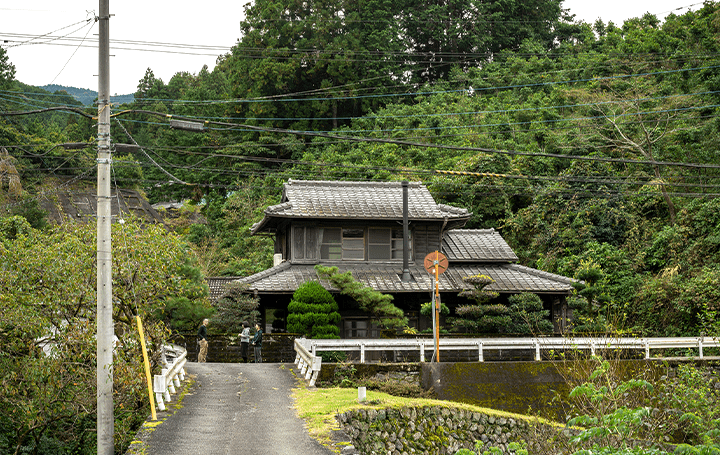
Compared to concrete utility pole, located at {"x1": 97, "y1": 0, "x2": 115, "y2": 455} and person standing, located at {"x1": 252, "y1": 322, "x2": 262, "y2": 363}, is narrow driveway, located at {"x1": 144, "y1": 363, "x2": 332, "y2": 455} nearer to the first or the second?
concrete utility pole, located at {"x1": 97, "y1": 0, "x2": 115, "y2": 455}

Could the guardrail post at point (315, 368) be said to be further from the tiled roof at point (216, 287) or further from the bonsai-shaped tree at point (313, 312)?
the tiled roof at point (216, 287)

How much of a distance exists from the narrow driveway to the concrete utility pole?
920mm

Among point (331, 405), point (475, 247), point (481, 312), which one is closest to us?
point (331, 405)

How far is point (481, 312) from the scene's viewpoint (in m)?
24.6

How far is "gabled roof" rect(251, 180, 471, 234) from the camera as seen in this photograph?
28.0 metres

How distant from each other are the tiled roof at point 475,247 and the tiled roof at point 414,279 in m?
0.46

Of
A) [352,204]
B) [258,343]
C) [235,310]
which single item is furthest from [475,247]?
[258,343]

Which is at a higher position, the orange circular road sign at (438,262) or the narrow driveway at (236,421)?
the orange circular road sign at (438,262)

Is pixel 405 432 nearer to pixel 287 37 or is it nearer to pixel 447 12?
pixel 287 37

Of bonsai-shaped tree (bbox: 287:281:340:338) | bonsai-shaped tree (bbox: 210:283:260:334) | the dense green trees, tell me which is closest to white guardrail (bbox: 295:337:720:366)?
bonsai-shaped tree (bbox: 287:281:340:338)

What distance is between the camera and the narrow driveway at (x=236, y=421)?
1195cm

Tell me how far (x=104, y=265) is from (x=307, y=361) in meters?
8.76

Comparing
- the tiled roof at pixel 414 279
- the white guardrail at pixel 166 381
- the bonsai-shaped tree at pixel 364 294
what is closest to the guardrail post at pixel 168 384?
the white guardrail at pixel 166 381

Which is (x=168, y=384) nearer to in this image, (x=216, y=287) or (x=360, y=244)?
(x=360, y=244)
